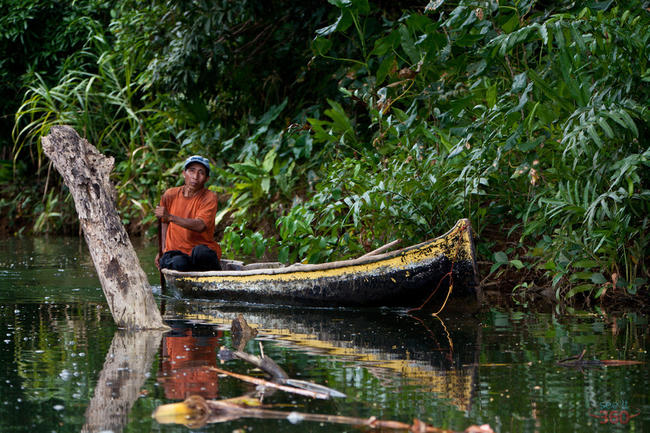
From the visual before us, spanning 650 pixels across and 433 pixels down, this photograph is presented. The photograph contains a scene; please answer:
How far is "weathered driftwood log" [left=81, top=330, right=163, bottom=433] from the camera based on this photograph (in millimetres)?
3619

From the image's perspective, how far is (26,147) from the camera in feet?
58.9

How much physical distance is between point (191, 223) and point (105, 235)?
166 centimetres

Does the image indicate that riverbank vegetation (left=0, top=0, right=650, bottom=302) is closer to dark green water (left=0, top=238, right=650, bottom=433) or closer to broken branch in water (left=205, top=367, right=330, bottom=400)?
dark green water (left=0, top=238, right=650, bottom=433)

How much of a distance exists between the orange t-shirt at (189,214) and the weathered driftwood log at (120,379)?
2.02m

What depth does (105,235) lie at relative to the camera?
5961 millimetres

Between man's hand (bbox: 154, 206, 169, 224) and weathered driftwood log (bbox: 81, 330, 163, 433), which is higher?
man's hand (bbox: 154, 206, 169, 224)

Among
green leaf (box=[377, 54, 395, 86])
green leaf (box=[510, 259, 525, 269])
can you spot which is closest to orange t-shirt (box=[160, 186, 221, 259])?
green leaf (box=[377, 54, 395, 86])

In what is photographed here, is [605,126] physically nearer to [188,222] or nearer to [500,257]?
[500,257]

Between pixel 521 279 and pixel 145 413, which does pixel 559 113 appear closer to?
pixel 521 279

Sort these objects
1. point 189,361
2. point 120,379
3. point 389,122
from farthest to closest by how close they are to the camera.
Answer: point 389,122
point 189,361
point 120,379

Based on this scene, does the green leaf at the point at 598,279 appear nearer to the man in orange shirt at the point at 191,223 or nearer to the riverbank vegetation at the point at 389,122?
the riverbank vegetation at the point at 389,122

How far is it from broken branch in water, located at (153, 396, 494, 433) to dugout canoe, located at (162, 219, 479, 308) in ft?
9.65

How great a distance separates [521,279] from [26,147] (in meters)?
12.7

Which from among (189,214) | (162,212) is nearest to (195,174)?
(189,214)
